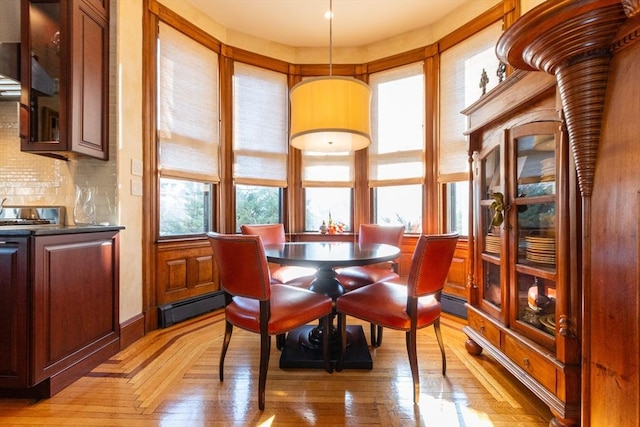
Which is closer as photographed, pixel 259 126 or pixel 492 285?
pixel 492 285

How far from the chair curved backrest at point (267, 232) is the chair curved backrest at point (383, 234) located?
32.2 inches

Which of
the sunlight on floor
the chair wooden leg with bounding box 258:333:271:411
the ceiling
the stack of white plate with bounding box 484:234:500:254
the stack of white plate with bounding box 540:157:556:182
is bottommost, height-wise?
the sunlight on floor

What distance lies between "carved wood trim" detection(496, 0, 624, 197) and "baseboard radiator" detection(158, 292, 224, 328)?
3032mm

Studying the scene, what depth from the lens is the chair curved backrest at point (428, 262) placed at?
61.1 inches

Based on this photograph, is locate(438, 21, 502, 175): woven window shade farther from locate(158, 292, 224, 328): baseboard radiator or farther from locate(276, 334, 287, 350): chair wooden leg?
locate(158, 292, 224, 328): baseboard radiator

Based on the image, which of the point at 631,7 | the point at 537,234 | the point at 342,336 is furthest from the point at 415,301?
the point at 631,7

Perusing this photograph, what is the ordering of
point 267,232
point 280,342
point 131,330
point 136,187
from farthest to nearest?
point 267,232 < point 136,187 < point 131,330 < point 280,342

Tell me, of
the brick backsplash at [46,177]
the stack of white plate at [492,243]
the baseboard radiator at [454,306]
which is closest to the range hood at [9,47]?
the brick backsplash at [46,177]

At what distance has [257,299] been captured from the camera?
1.54m

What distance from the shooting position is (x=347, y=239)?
3.55 metres

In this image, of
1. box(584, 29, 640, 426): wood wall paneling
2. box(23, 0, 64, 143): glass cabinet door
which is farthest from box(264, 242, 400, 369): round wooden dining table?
box(23, 0, 64, 143): glass cabinet door

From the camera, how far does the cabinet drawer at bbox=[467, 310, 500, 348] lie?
1.82 meters

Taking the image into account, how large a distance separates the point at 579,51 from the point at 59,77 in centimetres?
291

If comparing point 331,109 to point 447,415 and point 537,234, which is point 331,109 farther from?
point 447,415
